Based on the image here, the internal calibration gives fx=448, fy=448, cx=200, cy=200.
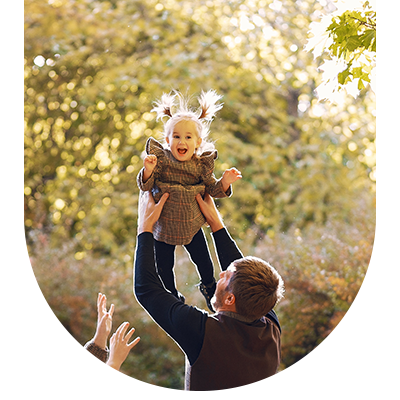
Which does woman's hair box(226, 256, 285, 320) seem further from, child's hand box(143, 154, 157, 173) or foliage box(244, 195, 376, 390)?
foliage box(244, 195, 376, 390)

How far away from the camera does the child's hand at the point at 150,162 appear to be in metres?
1.33

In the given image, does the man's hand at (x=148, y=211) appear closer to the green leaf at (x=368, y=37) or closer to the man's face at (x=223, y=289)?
the man's face at (x=223, y=289)

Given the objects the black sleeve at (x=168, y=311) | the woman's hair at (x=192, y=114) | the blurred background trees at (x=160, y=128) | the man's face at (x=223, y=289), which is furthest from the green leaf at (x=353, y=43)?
the blurred background trees at (x=160, y=128)

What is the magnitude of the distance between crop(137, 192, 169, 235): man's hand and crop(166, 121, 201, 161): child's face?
135 mm

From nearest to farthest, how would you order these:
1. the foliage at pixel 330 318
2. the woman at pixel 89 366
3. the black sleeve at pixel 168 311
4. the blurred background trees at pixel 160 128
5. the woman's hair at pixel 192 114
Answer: the black sleeve at pixel 168 311
the woman at pixel 89 366
the woman's hair at pixel 192 114
the foliage at pixel 330 318
the blurred background trees at pixel 160 128

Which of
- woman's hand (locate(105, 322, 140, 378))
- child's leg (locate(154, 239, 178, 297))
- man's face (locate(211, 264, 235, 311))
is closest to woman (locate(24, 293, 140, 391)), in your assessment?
woman's hand (locate(105, 322, 140, 378))

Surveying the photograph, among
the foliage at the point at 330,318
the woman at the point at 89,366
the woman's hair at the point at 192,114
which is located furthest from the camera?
the foliage at the point at 330,318

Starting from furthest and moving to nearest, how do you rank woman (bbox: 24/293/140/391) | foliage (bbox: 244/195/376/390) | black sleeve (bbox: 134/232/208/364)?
foliage (bbox: 244/195/376/390), woman (bbox: 24/293/140/391), black sleeve (bbox: 134/232/208/364)

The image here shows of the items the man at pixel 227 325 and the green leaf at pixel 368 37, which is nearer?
the man at pixel 227 325

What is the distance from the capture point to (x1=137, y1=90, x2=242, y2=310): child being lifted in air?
1.39 metres

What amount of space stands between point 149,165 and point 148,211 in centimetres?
14

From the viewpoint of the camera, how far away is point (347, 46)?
4.82 feet
